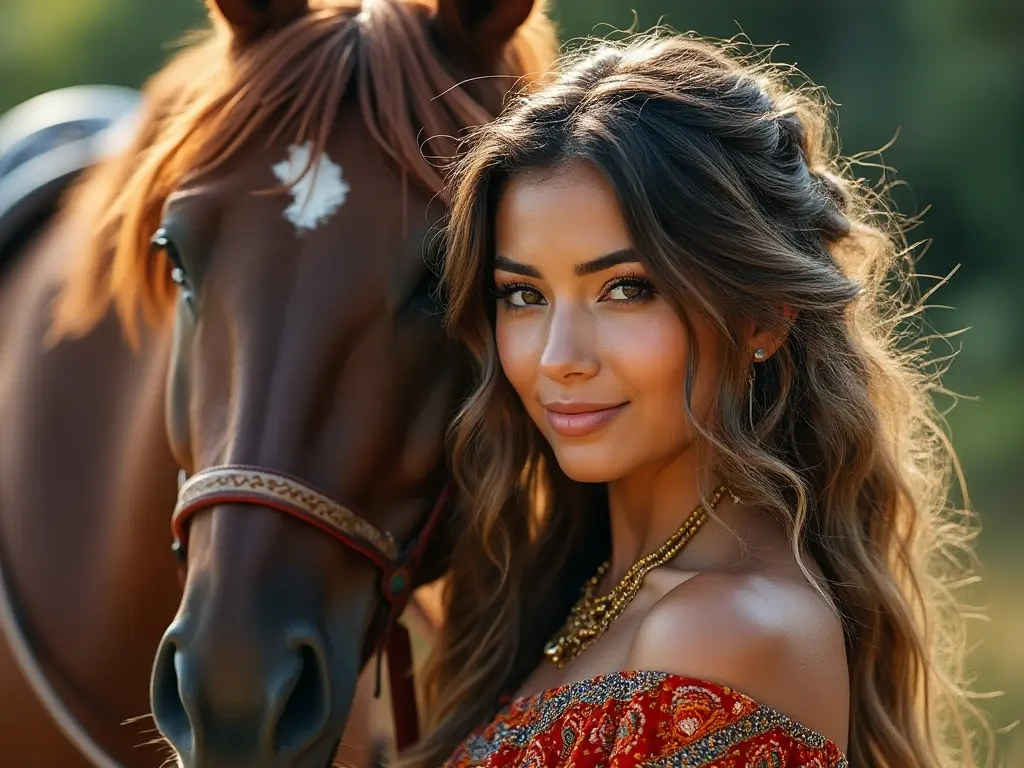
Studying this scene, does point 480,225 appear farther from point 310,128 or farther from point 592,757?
point 592,757

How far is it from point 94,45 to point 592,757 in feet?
28.6

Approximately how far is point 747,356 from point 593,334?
19cm

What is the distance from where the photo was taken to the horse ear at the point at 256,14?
173 cm

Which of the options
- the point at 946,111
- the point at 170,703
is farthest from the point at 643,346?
the point at 946,111

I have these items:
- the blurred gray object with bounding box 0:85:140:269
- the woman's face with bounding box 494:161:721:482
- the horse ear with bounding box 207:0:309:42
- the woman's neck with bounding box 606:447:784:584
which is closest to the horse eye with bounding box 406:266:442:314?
the woman's face with bounding box 494:161:721:482

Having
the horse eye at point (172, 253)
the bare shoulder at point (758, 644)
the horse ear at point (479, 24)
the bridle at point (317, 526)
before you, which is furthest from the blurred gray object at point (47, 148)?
the bare shoulder at point (758, 644)

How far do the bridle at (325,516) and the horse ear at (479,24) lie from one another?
584 mm

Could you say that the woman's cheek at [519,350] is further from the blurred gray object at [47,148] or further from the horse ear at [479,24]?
the blurred gray object at [47,148]

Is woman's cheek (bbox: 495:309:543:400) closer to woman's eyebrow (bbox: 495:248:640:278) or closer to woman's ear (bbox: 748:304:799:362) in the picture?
woman's eyebrow (bbox: 495:248:640:278)

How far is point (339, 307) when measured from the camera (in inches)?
59.8

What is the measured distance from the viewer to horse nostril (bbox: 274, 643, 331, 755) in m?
1.43

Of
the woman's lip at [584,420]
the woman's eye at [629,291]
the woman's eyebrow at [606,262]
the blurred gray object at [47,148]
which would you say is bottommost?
the woman's lip at [584,420]

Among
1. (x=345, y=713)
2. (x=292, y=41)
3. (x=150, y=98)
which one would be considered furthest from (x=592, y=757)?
(x=150, y=98)

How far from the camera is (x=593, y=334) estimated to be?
4.76 feet
